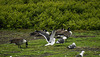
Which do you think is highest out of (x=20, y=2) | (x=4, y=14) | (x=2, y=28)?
(x=20, y=2)

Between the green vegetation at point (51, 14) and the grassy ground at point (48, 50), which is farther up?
the green vegetation at point (51, 14)

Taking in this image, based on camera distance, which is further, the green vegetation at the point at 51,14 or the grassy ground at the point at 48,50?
the green vegetation at the point at 51,14

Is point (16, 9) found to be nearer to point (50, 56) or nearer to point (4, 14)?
point (4, 14)

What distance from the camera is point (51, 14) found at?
1403 inches

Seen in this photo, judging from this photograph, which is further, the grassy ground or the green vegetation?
the green vegetation

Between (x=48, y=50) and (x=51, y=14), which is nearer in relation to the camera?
(x=48, y=50)

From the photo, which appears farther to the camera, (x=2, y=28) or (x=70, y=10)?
(x=70, y=10)

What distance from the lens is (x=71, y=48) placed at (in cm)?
1490

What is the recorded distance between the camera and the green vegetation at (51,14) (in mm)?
32125

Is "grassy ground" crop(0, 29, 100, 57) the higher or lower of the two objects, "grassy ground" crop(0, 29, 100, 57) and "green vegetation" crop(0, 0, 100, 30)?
the lower

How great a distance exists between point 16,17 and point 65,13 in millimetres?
9393

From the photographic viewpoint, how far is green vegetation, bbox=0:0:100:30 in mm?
32125

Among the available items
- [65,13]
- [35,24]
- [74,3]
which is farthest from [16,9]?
[74,3]

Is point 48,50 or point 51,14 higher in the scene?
point 51,14
